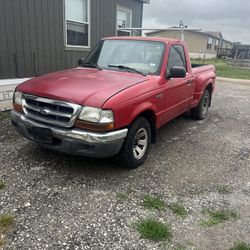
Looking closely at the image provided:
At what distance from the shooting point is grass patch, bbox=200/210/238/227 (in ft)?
10.1

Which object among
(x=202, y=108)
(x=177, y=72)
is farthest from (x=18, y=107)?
(x=202, y=108)

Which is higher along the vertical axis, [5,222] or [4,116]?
[4,116]

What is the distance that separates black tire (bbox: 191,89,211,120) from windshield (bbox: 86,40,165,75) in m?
2.39

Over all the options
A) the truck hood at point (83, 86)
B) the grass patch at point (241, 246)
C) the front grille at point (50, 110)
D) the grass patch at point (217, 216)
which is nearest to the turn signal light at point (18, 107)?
the front grille at point (50, 110)

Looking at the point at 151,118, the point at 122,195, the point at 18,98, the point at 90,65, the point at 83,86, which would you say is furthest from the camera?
the point at 90,65

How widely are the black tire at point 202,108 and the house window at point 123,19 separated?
4568 mm

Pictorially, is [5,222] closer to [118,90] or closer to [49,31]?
[118,90]

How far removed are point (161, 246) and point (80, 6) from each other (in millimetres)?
7479

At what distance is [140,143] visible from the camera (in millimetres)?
4211

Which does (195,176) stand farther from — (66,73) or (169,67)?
(66,73)

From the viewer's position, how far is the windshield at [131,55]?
459cm

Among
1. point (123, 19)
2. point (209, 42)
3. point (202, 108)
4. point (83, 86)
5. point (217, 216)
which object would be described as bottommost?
point (217, 216)

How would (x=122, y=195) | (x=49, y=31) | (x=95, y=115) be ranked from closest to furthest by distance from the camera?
1. (x=95, y=115)
2. (x=122, y=195)
3. (x=49, y=31)

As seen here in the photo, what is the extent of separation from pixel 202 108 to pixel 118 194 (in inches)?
162
